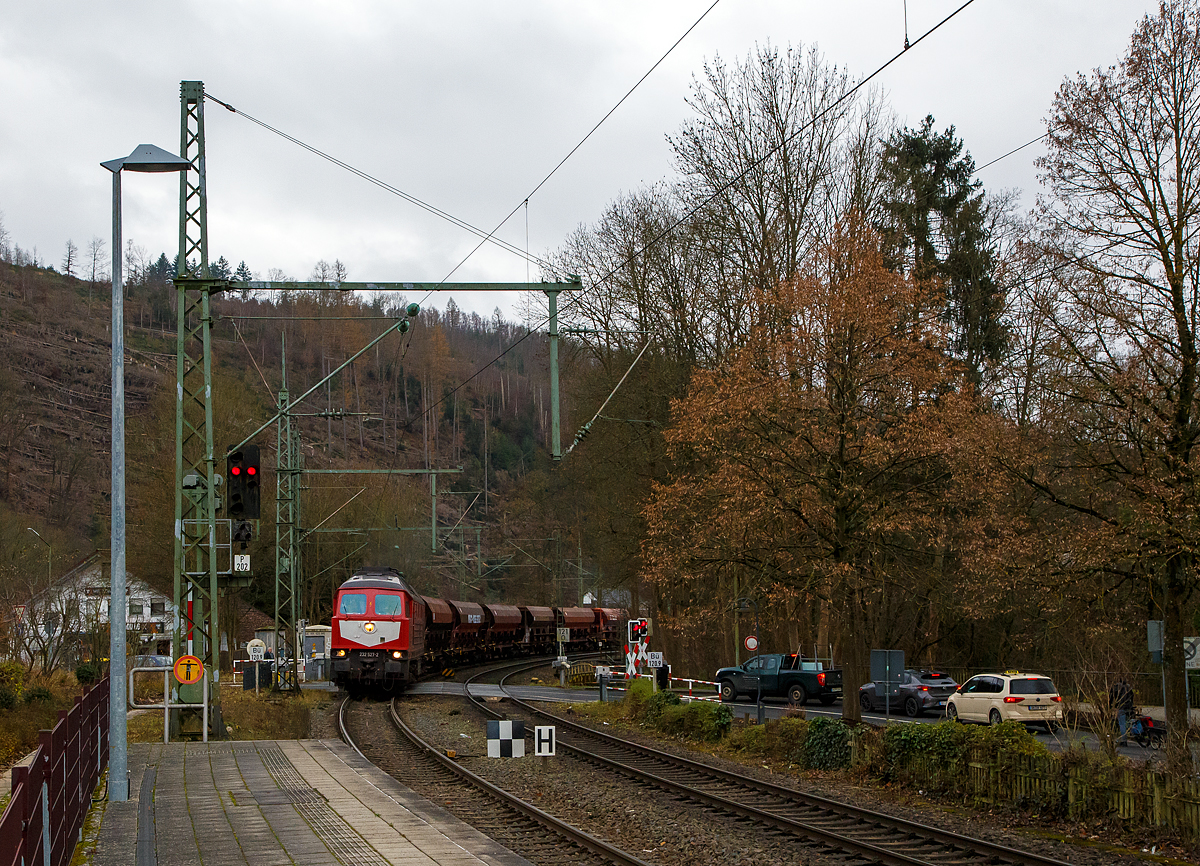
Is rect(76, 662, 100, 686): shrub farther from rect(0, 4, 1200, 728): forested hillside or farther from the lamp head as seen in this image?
the lamp head

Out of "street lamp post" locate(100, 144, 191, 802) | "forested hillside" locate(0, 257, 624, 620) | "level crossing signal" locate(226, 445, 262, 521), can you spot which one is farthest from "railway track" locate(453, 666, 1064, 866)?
"forested hillside" locate(0, 257, 624, 620)

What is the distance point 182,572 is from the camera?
60.2ft

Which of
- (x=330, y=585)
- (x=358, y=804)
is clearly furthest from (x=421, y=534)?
(x=358, y=804)

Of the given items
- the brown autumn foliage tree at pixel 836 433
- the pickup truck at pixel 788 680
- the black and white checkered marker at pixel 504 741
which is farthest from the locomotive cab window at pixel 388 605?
the black and white checkered marker at pixel 504 741

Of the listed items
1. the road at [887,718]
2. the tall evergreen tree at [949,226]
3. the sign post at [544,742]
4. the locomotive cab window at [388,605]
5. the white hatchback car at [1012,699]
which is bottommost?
the road at [887,718]

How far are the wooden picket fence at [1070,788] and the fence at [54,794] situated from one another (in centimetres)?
1046

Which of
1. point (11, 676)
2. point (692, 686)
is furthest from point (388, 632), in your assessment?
point (11, 676)

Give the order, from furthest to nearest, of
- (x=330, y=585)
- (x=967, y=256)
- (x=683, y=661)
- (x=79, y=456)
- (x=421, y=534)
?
(x=79, y=456) < (x=421, y=534) < (x=330, y=585) < (x=683, y=661) < (x=967, y=256)

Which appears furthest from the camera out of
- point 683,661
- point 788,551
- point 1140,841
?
point 683,661

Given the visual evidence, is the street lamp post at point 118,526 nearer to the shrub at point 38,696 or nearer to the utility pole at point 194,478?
the utility pole at point 194,478

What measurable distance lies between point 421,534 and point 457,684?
1311 inches

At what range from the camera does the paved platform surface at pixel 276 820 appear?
367 inches

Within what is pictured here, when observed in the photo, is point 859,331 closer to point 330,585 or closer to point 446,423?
point 330,585

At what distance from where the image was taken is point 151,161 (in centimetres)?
1232
